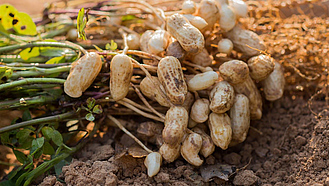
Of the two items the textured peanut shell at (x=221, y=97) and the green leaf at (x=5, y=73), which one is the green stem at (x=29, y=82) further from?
the textured peanut shell at (x=221, y=97)

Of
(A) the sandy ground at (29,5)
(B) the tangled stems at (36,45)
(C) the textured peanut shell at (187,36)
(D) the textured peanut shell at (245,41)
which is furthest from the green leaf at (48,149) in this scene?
(A) the sandy ground at (29,5)

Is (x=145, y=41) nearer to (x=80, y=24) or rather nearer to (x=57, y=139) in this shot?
(x=80, y=24)

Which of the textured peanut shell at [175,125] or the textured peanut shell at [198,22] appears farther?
the textured peanut shell at [198,22]

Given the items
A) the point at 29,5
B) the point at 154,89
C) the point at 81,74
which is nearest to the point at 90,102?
the point at 81,74

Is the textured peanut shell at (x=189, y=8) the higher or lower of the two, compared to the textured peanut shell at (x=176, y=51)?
higher

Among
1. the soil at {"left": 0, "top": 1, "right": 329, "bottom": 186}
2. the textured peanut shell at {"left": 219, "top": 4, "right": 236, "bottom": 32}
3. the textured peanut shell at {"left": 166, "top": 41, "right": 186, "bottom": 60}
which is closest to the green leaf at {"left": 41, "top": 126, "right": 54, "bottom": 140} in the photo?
the soil at {"left": 0, "top": 1, "right": 329, "bottom": 186}
